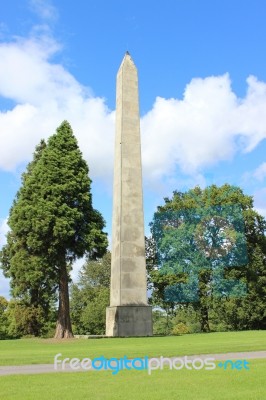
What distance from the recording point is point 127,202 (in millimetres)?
24531

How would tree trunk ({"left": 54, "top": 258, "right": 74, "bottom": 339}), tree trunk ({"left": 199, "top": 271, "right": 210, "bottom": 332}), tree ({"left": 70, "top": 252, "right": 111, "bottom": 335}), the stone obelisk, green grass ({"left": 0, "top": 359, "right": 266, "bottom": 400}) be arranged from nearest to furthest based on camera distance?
green grass ({"left": 0, "top": 359, "right": 266, "bottom": 400}) → the stone obelisk → tree trunk ({"left": 54, "top": 258, "right": 74, "bottom": 339}) → tree trunk ({"left": 199, "top": 271, "right": 210, "bottom": 332}) → tree ({"left": 70, "top": 252, "right": 111, "bottom": 335})

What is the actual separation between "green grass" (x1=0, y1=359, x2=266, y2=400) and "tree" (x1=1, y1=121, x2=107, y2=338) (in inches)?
598

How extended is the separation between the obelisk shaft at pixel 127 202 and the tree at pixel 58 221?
1.74m

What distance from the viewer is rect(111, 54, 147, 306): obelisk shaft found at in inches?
931

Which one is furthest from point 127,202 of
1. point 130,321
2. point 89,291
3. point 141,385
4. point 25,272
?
point 89,291

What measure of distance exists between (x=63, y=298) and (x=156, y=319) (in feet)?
124

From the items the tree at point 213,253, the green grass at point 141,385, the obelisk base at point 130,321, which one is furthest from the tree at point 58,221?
the green grass at point 141,385

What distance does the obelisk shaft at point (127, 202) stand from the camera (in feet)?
77.6

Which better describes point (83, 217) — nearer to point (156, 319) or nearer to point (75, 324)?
point (75, 324)

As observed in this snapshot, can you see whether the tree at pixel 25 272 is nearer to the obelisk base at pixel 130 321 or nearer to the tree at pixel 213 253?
the obelisk base at pixel 130 321

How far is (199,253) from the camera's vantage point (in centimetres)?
3384

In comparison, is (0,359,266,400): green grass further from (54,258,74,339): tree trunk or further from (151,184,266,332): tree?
(151,184,266,332): tree

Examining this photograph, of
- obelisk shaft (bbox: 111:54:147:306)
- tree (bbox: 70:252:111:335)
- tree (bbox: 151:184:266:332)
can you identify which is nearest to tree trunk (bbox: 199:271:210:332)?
tree (bbox: 151:184:266:332)

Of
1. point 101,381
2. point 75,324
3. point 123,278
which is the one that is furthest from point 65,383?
point 75,324
